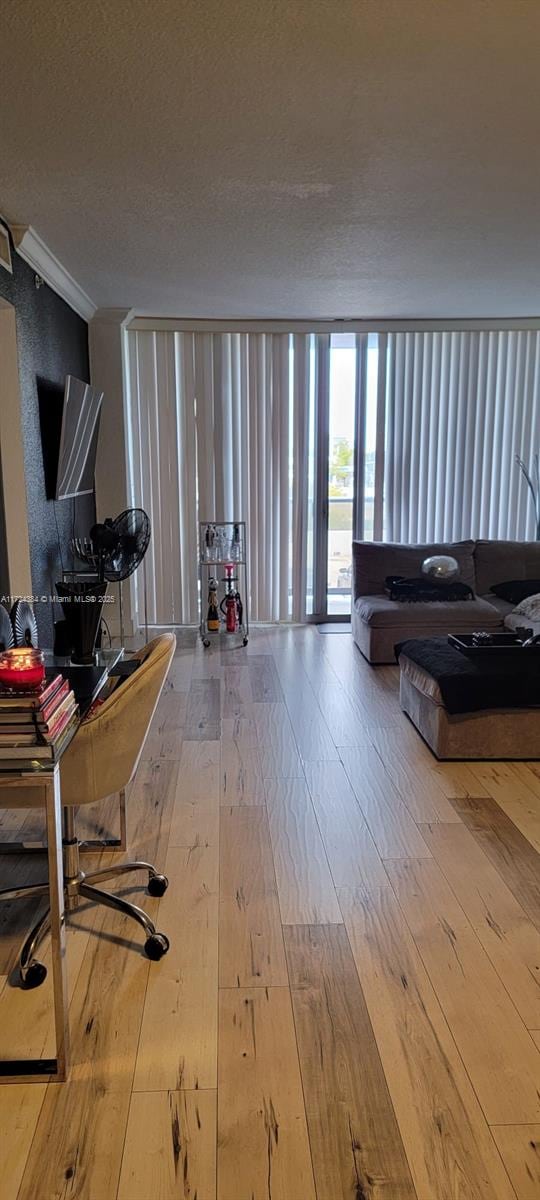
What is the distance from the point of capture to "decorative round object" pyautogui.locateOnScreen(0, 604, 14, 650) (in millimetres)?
2516

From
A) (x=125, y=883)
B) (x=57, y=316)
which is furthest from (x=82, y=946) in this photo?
(x=57, y=316)

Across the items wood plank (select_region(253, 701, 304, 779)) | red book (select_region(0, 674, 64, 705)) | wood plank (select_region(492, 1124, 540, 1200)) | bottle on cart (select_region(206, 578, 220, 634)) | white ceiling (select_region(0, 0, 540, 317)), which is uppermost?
white ceiling (select_region(0, 0, 540, 317))

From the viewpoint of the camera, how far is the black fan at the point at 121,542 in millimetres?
5008

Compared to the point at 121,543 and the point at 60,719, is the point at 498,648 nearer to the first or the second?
the point at 121,543

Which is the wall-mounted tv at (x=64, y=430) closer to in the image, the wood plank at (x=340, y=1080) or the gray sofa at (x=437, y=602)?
the gray sofa at (x=437, y=602)

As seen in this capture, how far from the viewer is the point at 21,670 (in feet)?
5.93

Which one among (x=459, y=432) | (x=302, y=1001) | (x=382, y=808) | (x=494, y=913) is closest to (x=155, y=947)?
(x=302, y=1001)

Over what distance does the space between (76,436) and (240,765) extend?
7.20ft

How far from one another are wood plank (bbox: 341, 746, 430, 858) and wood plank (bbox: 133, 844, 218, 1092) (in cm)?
65

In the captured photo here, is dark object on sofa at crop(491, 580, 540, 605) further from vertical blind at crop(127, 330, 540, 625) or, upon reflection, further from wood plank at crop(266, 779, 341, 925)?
wood plank at crop(266, 779, 341, 925)

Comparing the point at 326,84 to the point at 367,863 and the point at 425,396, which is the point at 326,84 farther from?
the point at 425,396

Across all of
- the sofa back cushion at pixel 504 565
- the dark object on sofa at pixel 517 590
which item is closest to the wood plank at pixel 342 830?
the dark object on sofa at pixel 517 590

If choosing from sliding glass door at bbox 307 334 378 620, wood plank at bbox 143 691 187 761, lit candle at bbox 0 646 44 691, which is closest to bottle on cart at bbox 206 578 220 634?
sliding glass door at bbox 307 334 378 620

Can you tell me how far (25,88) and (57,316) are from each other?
2524mm
